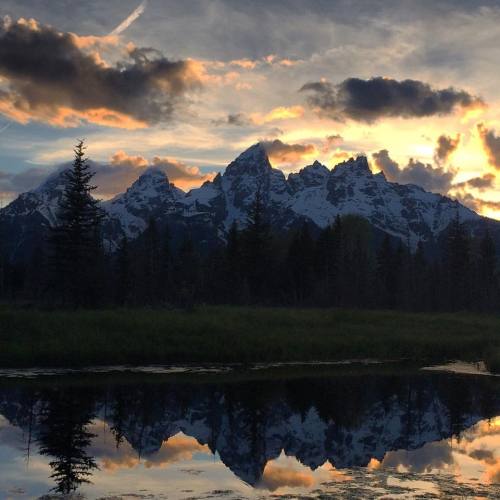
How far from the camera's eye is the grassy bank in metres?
30.2

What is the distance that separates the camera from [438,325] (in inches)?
1944

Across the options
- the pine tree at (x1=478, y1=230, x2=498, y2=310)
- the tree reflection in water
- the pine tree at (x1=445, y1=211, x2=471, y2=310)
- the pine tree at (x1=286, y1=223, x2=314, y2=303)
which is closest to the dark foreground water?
the tree reflection in water

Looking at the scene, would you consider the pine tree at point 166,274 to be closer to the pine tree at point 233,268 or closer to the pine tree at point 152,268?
the pine tree at point 152,268

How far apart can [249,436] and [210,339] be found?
48.8 feet

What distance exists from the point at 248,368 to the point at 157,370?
4.59 m

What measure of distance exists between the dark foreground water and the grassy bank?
3402 millimetres

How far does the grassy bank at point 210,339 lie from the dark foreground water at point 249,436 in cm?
340

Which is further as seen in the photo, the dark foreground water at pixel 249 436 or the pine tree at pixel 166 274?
the pine tree at pixel 166 274

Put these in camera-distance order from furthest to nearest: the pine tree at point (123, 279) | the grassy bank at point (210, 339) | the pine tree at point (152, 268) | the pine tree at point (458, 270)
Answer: the pine tree at point (458, 270)
the pine tree at point (152, 268)
the pine tree at point (123, 279)
the grassy bank at point (210, 339)

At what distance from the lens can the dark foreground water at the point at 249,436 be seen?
14055 millimetres

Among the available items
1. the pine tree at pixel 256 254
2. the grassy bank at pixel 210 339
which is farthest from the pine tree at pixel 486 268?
the grassy bank at pixel 210 339

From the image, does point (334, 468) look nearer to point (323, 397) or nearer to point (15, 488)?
point (15, 488)

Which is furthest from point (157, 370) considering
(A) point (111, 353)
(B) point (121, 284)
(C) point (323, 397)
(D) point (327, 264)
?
(D) point (327, 264)

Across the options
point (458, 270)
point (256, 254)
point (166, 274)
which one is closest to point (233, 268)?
point (256, 254)
